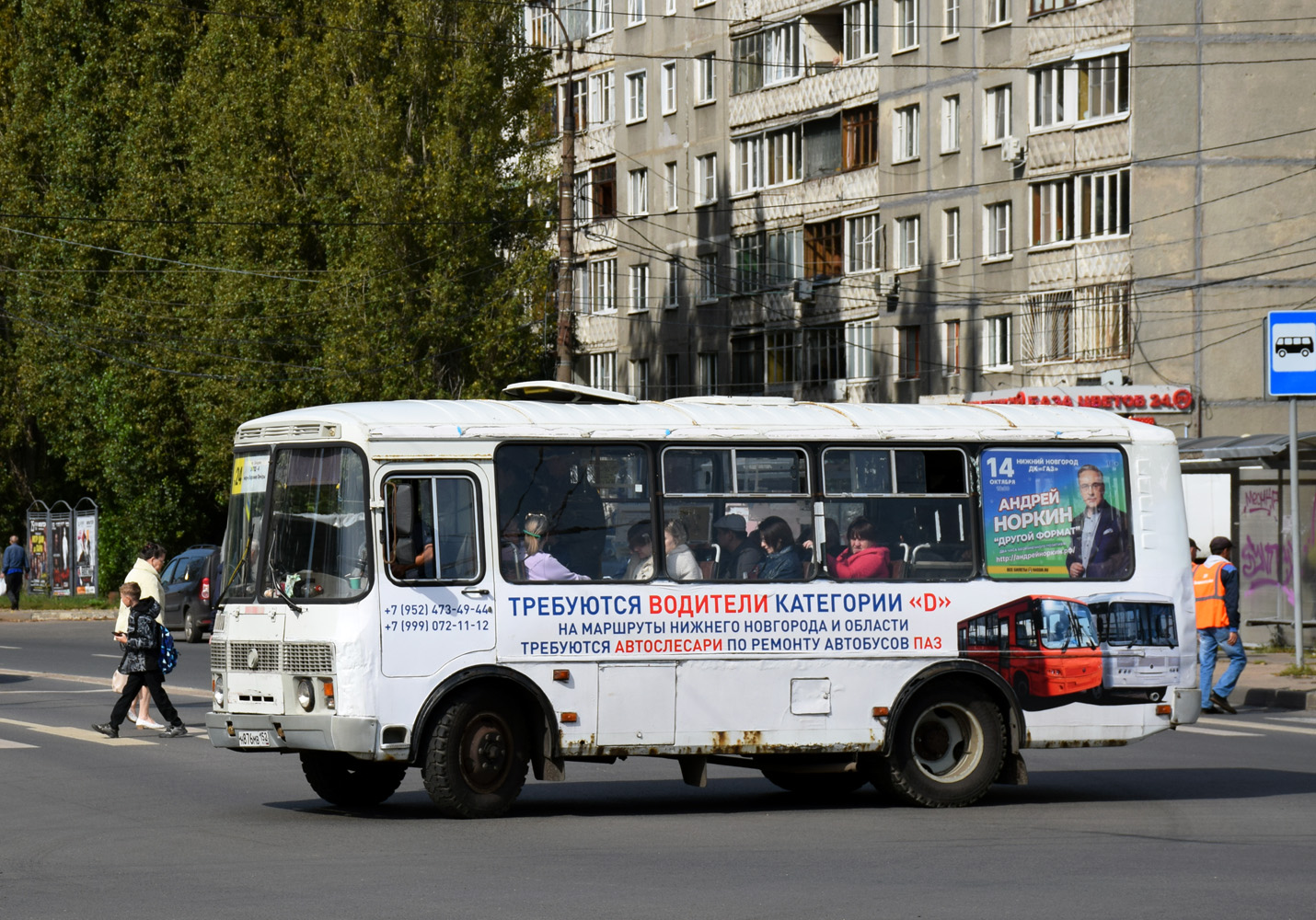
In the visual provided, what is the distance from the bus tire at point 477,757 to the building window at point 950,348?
40.9 meters

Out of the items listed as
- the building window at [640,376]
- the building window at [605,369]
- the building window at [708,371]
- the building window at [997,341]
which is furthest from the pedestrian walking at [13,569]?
the building window at [997,341]

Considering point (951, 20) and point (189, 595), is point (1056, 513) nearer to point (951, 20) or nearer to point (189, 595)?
point (189, 595)

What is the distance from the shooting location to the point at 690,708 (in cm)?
1243

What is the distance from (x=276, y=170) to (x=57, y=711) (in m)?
27.6

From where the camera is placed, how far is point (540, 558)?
12359 mm

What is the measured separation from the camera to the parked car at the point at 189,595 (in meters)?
37.4

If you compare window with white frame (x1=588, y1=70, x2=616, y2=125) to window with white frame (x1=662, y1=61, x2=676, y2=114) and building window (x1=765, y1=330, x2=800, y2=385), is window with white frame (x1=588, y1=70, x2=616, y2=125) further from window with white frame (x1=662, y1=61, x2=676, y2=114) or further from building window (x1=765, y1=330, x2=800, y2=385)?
building window (x1=765, y1=330, x2=800, y2=385)

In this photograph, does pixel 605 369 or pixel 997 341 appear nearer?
pixel 997 341

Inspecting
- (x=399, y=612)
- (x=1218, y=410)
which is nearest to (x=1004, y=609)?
(x=399, y=612)

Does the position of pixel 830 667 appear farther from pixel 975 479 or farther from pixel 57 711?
pixel 57 711

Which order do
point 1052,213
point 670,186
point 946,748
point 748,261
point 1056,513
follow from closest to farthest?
point 946,748, point 1056,513, point 1052,213, point 748,261, point 670,186

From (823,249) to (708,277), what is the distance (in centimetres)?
580

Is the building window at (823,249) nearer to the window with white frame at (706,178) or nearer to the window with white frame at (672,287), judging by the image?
the window with white frame at (706,178)

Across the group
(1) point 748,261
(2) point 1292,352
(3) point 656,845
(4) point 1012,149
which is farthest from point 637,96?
(3) point 656,845
